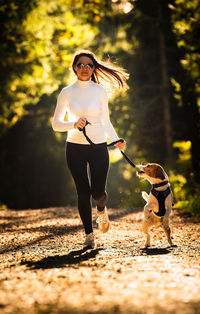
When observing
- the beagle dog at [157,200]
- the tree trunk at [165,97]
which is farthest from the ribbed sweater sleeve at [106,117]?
the tree trunk at [165,97]

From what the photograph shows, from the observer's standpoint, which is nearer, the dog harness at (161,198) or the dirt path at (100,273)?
the dirt path at (100,273)

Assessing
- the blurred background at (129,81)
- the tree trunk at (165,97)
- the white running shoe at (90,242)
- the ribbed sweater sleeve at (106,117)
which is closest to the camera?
the white running shoe at (90,242)

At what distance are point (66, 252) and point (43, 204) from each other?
60.9 feet

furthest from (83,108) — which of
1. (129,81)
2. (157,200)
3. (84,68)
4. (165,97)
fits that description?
(129,81)

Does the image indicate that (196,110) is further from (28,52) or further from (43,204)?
(43,204)

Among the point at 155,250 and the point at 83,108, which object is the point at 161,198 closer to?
the point at 155,250

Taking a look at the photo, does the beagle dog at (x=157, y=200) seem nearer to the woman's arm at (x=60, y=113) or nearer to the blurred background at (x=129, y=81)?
the woman's arm at (x=60, y=113)

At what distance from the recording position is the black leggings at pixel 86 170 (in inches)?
226

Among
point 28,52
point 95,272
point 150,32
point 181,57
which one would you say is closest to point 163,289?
point 95,272

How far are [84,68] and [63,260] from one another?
2450mm

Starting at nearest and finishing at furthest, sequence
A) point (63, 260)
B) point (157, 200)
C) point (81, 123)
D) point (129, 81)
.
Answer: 1. point (63, 260)
2. point (81, 123)
3. point (157, 200)
4. point (129, 81)

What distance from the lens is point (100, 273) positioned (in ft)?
13.1

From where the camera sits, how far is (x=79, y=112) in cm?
580

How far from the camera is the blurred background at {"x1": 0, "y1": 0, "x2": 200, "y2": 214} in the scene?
44.0ft
